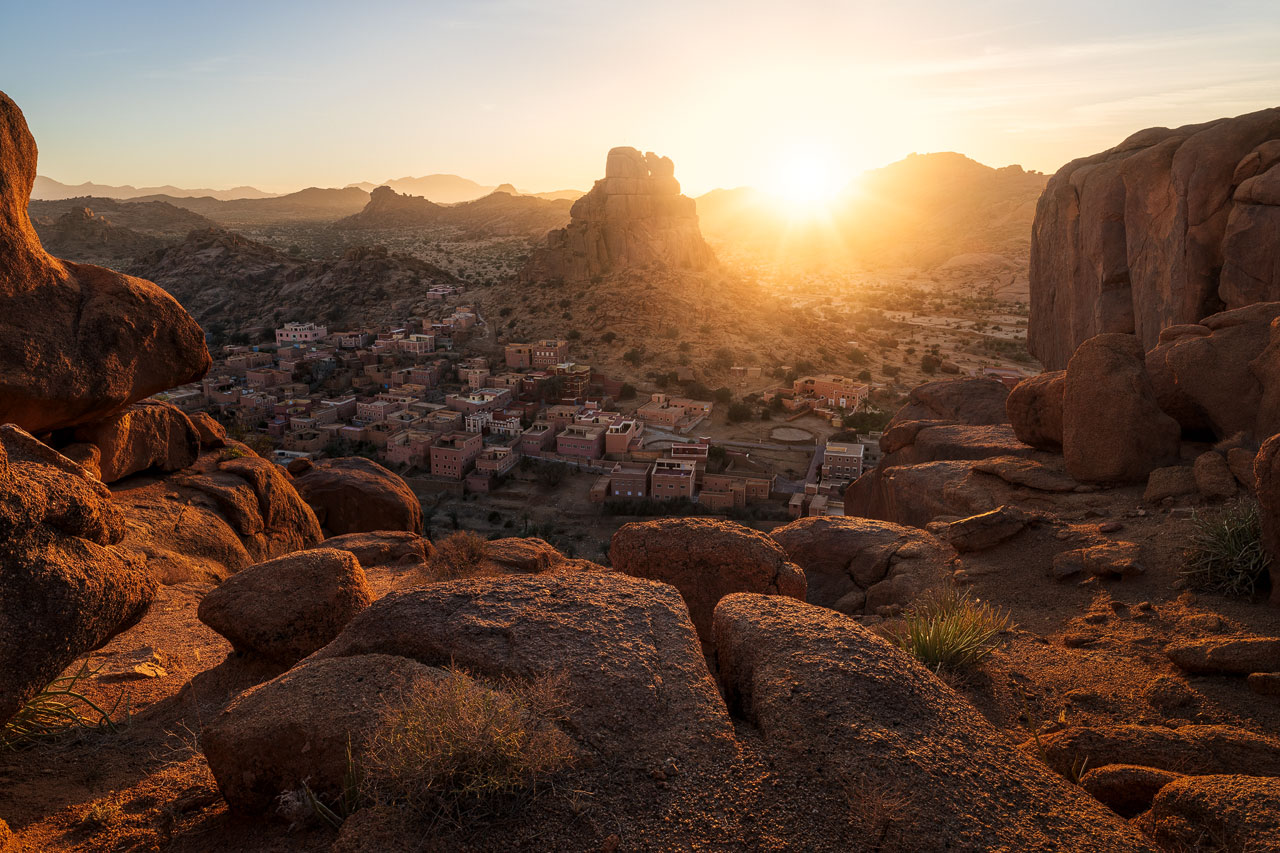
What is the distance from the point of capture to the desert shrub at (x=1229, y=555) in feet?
20.0

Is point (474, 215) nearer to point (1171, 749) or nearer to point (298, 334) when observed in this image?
point (298, 334)

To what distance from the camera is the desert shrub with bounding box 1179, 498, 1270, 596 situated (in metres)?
6.09

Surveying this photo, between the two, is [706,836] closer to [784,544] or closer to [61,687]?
[61,687]

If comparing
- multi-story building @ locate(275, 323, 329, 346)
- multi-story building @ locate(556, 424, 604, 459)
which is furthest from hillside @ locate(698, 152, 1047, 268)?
multi-story building @ locate(275, 323, 329, 346)

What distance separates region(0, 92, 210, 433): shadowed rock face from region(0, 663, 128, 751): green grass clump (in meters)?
4.12

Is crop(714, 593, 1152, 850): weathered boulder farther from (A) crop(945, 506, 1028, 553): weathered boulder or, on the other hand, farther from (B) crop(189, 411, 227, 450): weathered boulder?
(B) crop(189, 411, 227, 450): weathered boulder

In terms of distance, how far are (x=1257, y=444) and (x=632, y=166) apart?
5990cm

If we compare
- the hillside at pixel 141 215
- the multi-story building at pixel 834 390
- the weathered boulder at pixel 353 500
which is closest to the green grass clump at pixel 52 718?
the weathered boulder at pixel 353 500

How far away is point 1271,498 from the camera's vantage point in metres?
5.67

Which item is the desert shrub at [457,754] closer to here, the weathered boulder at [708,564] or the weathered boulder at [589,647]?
the weathered boulder at [589,647]

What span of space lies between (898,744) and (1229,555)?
473 cm

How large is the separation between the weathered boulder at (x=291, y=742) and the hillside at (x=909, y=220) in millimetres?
102707

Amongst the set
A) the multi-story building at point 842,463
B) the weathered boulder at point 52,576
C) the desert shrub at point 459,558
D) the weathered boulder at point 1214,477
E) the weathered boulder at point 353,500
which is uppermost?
the weathered boulder at point 52,576

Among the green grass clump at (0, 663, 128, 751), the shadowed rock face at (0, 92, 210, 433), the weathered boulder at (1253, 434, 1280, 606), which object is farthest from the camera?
the shadowed rock face at (0, 92, 210, 433)
